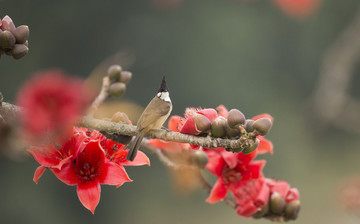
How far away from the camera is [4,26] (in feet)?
1.76

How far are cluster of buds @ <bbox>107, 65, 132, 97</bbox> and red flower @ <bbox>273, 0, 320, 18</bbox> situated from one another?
5.17 metres

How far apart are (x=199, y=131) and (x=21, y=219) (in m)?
4.65

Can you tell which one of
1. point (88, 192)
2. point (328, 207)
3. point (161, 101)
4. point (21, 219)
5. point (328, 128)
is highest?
point (161, 101)

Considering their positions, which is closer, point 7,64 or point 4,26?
point 4,26

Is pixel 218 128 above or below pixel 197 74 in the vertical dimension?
above

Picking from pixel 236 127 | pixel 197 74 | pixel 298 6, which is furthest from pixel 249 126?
pixel 298 6

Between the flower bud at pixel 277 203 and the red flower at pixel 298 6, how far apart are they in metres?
5.15

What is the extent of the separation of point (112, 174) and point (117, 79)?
0.22 meters

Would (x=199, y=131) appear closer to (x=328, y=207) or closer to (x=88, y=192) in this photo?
(x=88, y=192)

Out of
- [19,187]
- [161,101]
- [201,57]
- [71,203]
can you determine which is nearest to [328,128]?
[201,57]

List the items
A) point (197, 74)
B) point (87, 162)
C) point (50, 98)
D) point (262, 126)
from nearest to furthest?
point (50, 98) → point (262, 126) → point (87, 162) → point (197, 74)

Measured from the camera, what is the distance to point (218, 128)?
516 mm

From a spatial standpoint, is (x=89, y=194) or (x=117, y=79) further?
(x=117, y=79)

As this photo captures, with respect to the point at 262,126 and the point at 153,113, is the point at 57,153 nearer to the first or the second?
the point at 153,113
